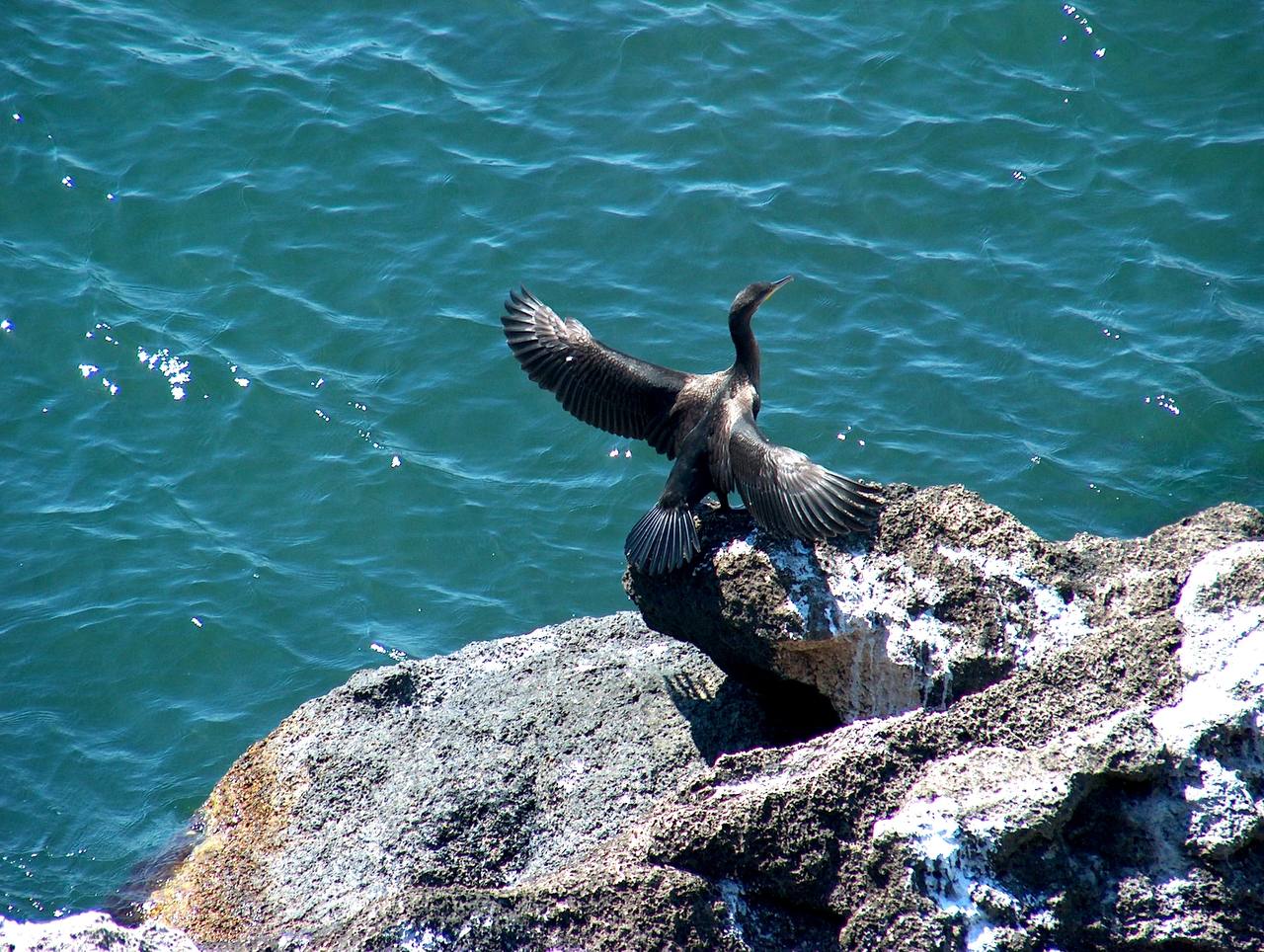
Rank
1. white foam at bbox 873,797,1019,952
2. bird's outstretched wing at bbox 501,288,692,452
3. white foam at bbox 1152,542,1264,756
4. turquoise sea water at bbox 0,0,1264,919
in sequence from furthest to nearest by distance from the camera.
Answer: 1. turquoise sea water at bbox 0,0,1264,919
2. bird's outstretched wing at bbox 501,288,692,452
3. white foam at bbox 1152,542,1264,756
4. white foam at bbox 873,797,1019,952

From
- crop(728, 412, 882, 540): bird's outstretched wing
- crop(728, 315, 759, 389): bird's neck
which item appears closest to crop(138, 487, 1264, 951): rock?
crop(728, 412, 882, 540): bird's outstretched wing

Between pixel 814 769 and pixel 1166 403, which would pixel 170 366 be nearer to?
pixel 814 769

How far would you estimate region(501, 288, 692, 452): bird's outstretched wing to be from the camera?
6750 millimetres

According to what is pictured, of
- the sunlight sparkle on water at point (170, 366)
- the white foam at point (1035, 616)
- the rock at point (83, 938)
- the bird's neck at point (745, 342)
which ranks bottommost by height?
the rock at point (83, 938)

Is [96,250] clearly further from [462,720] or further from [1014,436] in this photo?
[1014,436]

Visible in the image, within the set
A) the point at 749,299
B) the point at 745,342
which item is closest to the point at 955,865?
the point at 745,342

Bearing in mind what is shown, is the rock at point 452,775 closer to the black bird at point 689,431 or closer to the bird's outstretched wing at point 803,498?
the black bird at point 689,431

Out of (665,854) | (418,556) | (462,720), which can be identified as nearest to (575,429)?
(418,556)

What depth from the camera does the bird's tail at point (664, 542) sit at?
5.18 meters

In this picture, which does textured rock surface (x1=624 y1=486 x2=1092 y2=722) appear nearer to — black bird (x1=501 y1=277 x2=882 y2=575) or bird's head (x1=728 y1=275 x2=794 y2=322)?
black bird (x1=501 y1=277 x2=882 y2=575)

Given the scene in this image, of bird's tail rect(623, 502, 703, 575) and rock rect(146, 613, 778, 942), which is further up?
bird's tail rect(623, 502, 703, 575)

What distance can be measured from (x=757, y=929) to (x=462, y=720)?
225 centimetres

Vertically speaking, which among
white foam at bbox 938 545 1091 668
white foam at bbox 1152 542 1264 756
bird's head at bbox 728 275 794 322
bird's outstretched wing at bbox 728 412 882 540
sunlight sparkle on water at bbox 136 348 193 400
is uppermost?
sunlight sparkle on water at bbox 136 348 193 400

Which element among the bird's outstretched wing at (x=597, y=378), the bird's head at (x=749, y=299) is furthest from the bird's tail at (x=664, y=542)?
the bird's head at (x=749, y=299)
